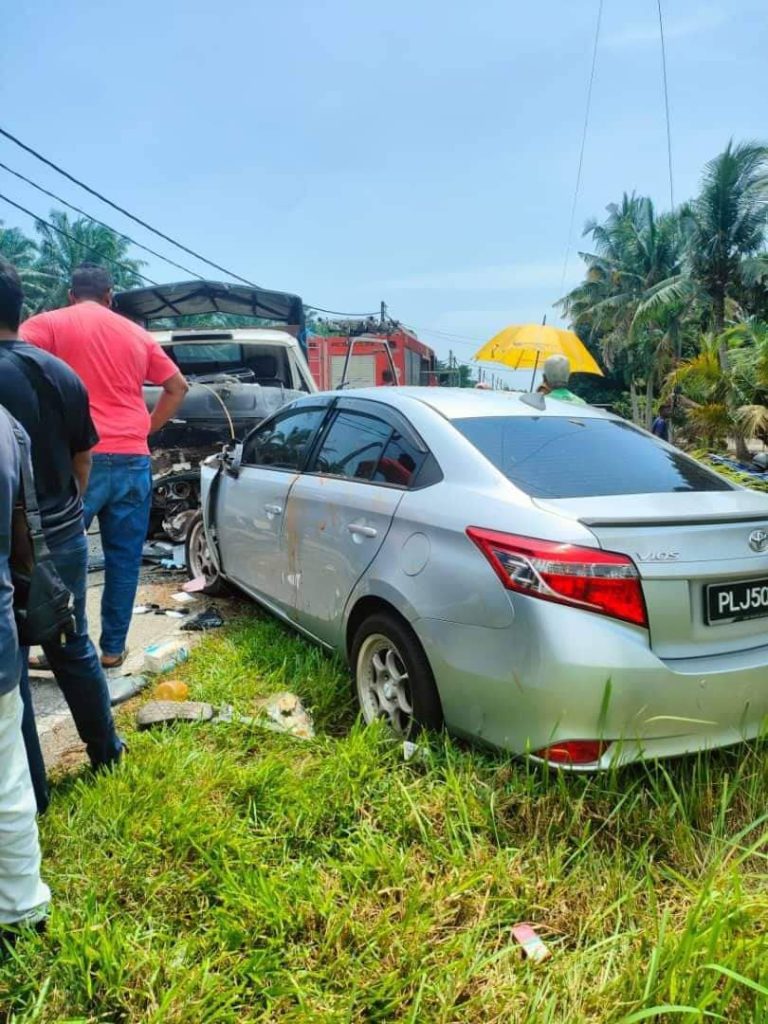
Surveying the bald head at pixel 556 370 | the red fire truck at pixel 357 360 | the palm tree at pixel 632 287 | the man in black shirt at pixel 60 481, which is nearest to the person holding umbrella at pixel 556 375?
the bald head at pixel 556 370

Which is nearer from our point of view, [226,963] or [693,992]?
[693,992]

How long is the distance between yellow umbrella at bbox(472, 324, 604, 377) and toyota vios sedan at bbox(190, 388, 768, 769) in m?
4.35

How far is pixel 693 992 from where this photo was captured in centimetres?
164

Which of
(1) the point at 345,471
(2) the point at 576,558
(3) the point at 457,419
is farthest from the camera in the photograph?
(1) the point at 345,471

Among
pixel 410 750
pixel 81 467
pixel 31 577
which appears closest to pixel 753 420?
pixel 410 750

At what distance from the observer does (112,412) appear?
135 inches

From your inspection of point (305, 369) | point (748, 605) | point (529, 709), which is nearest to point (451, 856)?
point (529, 709)

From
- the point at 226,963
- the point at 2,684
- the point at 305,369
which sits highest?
the point at 305,369

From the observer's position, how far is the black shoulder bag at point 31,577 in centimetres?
195

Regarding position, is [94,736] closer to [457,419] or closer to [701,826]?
[457,419]

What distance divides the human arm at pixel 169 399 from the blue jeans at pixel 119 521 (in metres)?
0.31

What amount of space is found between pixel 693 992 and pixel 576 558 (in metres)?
1.08

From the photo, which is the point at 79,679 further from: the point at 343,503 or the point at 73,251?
the point at 73,251

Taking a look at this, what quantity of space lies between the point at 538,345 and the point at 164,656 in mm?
5201
